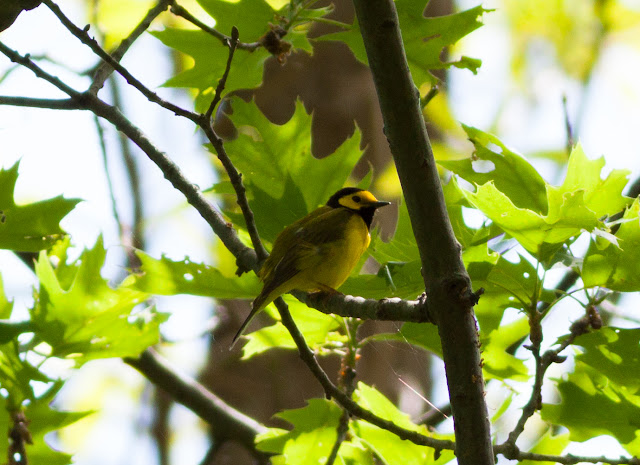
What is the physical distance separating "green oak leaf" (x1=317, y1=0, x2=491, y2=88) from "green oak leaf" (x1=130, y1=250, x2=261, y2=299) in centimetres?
92

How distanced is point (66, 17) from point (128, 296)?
1.11 metres

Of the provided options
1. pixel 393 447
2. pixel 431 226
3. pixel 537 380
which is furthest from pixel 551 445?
pixel 431 226

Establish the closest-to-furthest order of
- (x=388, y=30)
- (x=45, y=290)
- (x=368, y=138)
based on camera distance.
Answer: (x=388, y=30) → (x=45, y=290) → (x=368, y=138)

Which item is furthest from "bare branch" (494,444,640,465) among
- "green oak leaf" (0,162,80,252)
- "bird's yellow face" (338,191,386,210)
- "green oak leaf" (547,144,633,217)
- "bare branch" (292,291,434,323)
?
"bird's yellow face" (338,191,386,210)

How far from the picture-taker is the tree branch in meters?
3.58

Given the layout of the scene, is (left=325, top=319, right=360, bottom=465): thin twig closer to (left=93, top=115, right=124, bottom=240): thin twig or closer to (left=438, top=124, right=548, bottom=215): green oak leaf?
(left=438, top=124, right=548, bottom=215): green oak leaf

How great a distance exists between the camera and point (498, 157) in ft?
7.07

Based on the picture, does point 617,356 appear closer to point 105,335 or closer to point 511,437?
point 511,437

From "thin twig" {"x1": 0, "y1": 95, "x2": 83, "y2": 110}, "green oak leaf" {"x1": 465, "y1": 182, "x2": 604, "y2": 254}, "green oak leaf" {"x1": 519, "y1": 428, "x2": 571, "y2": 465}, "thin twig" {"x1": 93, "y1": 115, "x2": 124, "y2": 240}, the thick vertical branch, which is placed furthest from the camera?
"thin twig" {"x1": 93, "y1": 115, "x2": 124, "y2": 240}

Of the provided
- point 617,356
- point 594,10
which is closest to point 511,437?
point 617,356

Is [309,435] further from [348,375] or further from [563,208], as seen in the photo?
[563,208]

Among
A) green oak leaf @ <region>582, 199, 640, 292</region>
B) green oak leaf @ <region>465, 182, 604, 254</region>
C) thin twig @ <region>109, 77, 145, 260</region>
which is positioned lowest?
green oak leaf @ <region>465, 182, 604, 254</region>

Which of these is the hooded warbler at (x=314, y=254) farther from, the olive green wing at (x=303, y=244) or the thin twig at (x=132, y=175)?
the thin twig at (x=132, y=175)

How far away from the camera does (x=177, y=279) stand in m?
2.49
